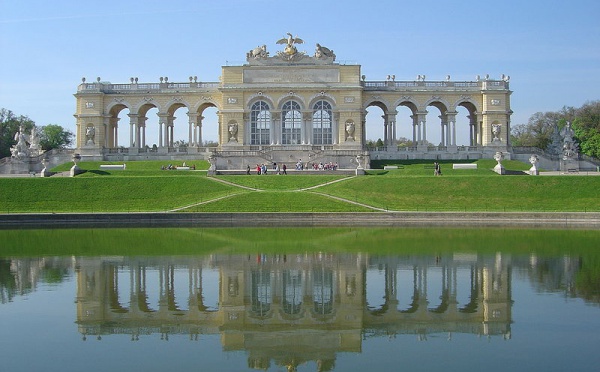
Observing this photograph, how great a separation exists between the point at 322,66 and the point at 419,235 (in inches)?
1543

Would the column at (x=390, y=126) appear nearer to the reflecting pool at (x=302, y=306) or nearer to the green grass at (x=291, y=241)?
the green grass at (x=291, y=241)

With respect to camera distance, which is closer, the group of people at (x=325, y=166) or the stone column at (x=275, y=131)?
the group of people at (x=325, y=166)

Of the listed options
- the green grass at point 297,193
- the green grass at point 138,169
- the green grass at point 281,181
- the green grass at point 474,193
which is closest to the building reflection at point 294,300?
the green grass at point 297,193

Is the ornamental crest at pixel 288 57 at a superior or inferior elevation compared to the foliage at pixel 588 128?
superior

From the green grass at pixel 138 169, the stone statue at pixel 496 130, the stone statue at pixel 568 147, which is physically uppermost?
the stone statue at pixel 496 130

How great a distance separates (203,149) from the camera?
67938 millimetres

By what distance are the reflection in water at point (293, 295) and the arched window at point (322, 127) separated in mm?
44400

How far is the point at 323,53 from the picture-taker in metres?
67.1

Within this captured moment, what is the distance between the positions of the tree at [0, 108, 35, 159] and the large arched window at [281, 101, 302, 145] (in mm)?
36109

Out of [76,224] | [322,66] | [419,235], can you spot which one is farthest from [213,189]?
[322,66]

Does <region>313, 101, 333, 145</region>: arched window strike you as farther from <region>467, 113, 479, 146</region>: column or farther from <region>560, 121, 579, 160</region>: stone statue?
<region>560, 121, 579, 160</region>: stone statue

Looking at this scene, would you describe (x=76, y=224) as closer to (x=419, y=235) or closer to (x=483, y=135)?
(x=419, y=235)

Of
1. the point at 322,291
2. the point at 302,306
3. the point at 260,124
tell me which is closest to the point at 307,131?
the point at 260,124

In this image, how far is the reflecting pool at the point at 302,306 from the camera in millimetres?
12539
